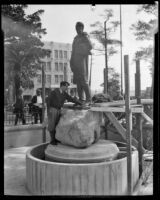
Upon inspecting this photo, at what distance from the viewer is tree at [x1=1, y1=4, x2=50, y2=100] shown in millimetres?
16625

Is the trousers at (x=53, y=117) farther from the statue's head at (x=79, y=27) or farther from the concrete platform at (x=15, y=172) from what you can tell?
the statue's head at (x=79, y=27)

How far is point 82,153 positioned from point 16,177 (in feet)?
6.37

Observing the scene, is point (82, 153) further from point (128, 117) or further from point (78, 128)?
point (128, 117)

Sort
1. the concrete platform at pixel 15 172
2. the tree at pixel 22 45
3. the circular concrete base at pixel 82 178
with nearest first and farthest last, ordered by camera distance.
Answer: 1. the circular concrete base at pixel 82 178
2. the concrete platform at pixel 15 172
3. the tree at pixel 22 45

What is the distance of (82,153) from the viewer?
500 cm

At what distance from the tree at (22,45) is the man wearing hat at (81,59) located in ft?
36.6

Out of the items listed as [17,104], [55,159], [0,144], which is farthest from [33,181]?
[17,104]

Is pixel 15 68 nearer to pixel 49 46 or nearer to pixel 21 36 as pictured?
pixel 21 36

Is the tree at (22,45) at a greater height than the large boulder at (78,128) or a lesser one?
greater

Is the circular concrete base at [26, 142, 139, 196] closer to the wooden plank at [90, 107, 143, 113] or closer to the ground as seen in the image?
the ground

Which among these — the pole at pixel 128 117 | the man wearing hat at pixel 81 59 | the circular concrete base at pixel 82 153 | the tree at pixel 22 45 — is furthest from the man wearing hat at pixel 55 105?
the tree at pixel 22 45

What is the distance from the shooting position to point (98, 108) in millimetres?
5320

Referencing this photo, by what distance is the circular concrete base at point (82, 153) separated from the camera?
4973 mm
